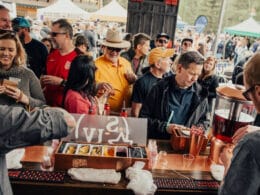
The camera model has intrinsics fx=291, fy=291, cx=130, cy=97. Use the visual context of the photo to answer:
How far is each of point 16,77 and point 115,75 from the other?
3.84 feet

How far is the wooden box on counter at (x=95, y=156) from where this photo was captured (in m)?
1.72

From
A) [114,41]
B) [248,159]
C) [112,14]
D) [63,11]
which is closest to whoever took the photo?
[248,159]

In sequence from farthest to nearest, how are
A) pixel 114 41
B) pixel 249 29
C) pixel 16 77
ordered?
pixel 249 29
pixel 114 41
pixel 16 77

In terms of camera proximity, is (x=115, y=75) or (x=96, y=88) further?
(x=115, y=75)

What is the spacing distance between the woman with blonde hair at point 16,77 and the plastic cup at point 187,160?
4.29ft

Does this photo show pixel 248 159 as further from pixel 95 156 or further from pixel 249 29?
pixel 249 29

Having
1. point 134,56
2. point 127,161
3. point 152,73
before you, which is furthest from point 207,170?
point 134,56

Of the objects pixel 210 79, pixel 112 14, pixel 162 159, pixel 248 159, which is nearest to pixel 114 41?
pixel 210 79

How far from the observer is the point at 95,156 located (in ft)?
5.65

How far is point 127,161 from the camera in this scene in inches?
69.4

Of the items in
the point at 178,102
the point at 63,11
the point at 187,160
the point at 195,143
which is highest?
the point at 63,11

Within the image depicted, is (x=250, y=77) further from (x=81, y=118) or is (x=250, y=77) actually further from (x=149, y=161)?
(x=81, y=118)

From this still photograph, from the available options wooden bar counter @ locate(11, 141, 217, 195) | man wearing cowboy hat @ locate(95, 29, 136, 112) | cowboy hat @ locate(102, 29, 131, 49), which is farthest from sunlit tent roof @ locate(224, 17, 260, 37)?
wooden bar counter @ locate(11, 141, 217, 195)

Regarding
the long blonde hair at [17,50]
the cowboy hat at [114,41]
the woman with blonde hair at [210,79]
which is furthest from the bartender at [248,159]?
the woman with blonde hair at [210,79]
